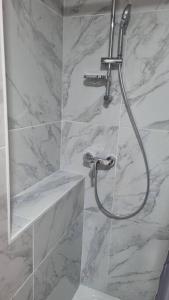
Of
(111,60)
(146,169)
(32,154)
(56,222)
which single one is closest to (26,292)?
(56,222)

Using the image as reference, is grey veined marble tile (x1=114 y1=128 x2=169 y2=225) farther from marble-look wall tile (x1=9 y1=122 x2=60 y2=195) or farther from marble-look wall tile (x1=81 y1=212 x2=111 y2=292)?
marble-look wall tile (x1=9 y1=122 x2=60 y2=195)

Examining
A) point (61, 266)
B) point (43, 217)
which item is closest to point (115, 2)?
point (43, 217)

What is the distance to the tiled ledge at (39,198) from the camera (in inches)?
38.2

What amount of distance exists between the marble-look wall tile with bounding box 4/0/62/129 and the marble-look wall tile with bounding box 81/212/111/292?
733mm

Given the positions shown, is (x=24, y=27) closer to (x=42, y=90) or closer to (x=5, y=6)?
(x=5, y=6)

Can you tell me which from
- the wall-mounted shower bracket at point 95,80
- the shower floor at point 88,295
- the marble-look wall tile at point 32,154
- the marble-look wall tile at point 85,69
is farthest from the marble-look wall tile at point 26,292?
the wall-mounted shower bracket at point 95,80

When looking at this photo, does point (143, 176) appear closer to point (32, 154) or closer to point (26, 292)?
point (32, 154)

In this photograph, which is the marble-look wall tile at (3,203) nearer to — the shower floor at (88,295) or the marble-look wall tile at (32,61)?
the marble-look wall tile at (32,61)

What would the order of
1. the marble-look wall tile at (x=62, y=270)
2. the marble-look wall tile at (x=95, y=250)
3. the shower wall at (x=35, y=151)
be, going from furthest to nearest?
the marble-look wall tile at (x=95, y=250)
the marble-look wall tile at (x=62, y=270)
the shower wall at (x=35, y=151)

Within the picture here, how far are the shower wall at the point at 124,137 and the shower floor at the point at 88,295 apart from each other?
5 cm

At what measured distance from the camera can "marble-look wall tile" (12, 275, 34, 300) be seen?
3.07ft

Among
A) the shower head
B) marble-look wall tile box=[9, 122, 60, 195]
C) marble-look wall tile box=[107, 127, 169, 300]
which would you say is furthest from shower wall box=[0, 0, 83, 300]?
the shower head

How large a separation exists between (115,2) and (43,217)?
1.12 metres

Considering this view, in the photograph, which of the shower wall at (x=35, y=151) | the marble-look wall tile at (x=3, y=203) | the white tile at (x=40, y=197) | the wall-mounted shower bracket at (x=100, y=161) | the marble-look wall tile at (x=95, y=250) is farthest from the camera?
the marble-look wall tile at (x=95, y=250)
